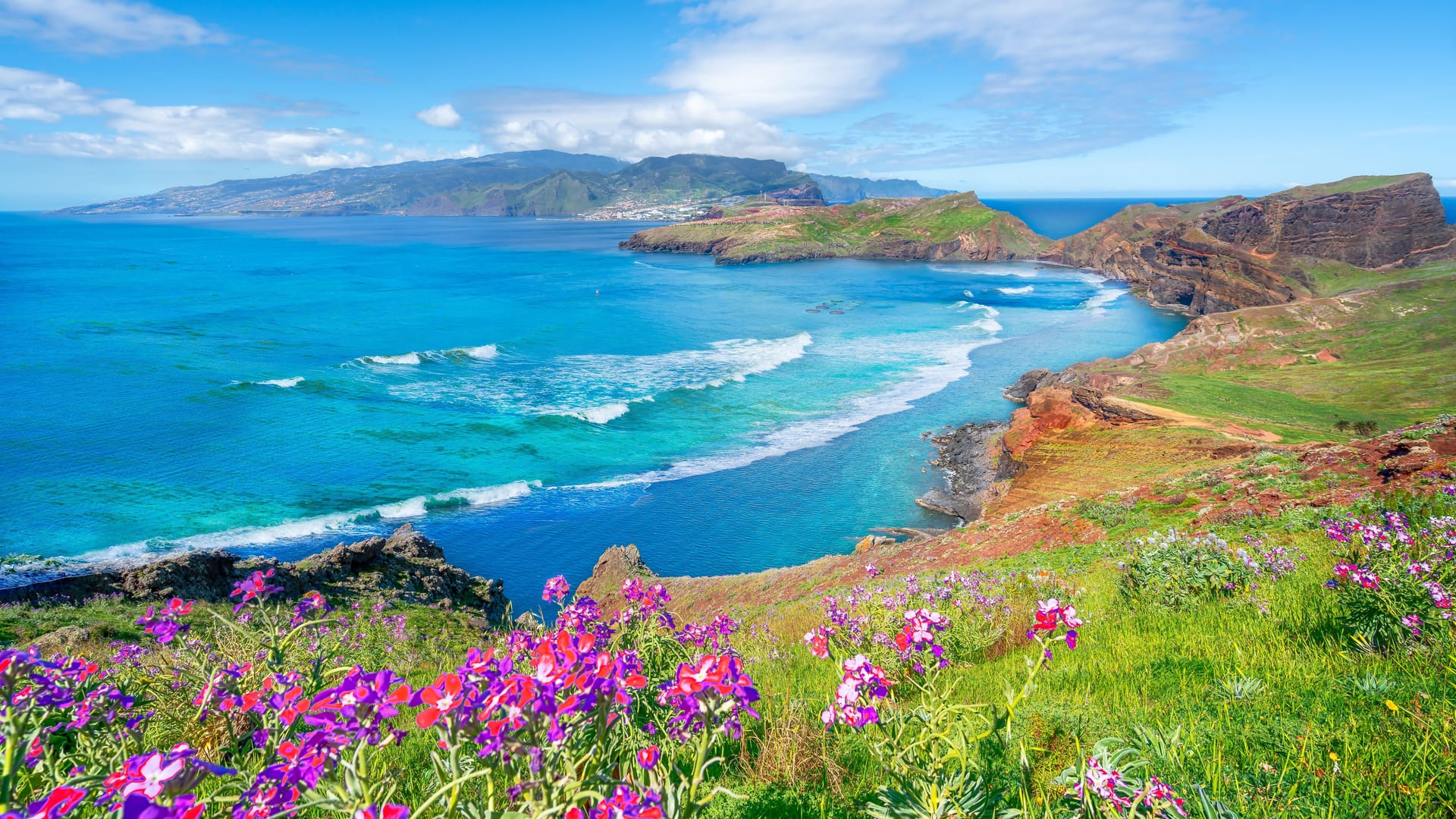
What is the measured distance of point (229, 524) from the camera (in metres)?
24.2

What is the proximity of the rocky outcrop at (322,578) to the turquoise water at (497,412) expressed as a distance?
381 centimetres

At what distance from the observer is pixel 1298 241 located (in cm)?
7106

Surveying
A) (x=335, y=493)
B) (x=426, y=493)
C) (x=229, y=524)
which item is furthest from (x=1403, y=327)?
(x=229, y=524)

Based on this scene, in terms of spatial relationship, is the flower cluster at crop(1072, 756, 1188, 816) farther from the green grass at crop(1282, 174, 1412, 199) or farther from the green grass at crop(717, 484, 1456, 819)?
the green grass at crop(1282, 174, 1412, 199)

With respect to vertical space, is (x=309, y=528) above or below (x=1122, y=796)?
below

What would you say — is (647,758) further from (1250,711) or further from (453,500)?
(453,500)

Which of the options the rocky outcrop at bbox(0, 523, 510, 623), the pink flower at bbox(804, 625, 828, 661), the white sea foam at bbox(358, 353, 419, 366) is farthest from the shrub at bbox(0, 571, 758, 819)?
the white sea foam at bbox(358, 353, 419, 366)

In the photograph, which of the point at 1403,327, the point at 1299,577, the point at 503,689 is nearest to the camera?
the point at 503,689

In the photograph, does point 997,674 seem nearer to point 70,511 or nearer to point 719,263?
point 70,511

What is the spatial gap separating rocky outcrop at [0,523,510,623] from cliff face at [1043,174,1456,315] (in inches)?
2898

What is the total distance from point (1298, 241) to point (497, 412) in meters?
82.5

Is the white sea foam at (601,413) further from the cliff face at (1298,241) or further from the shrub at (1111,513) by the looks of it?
the cliff face at (1298,241)

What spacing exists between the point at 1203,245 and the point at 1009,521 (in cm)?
7471

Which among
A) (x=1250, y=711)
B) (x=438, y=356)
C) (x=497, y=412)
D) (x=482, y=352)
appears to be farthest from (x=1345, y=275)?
(x=1250, y=711)
